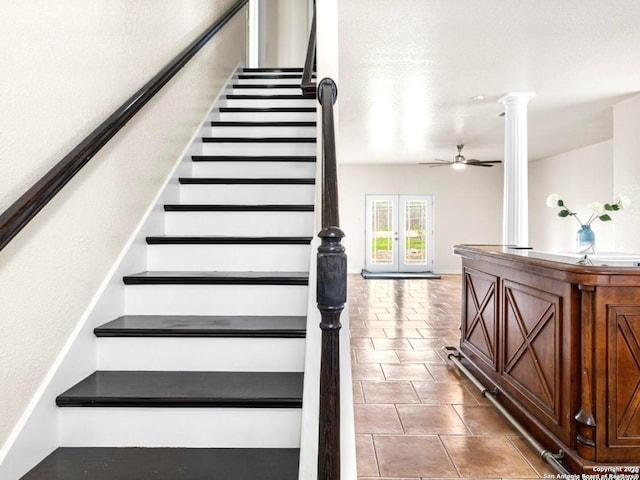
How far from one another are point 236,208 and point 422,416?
1957 millimetres

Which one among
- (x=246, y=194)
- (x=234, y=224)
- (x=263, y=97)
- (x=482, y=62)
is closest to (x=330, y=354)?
(x=234, y=224)

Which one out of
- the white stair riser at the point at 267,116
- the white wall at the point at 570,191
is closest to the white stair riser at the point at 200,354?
the white stair riser at the point at 267,116

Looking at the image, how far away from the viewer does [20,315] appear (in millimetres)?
1331

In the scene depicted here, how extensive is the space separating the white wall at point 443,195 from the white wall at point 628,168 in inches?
228

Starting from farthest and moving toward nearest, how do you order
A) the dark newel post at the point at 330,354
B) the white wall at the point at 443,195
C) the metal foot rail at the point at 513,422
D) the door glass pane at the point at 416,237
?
1. the door glass pane at the point at 416,237
2. the white wall at the point at 443,195
3. the metal foot rail at the point at 513,422
4. the dark newel post at the point at 330,354

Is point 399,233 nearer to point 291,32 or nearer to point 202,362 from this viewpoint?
point 291,32

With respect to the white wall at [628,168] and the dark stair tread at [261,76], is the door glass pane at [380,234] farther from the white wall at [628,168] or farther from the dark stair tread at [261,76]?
the dark stair tread at [261,76]

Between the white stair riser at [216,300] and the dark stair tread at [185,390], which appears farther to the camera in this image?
the white stair riser at [216,300]

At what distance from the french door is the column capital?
6.12 metres

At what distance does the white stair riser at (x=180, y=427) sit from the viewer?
1518mm

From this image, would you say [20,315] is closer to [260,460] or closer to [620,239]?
[260,460]

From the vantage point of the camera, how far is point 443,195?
1118cm

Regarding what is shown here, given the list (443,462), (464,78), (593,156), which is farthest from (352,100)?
(593,156)

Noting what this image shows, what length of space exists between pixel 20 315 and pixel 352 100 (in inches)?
182
